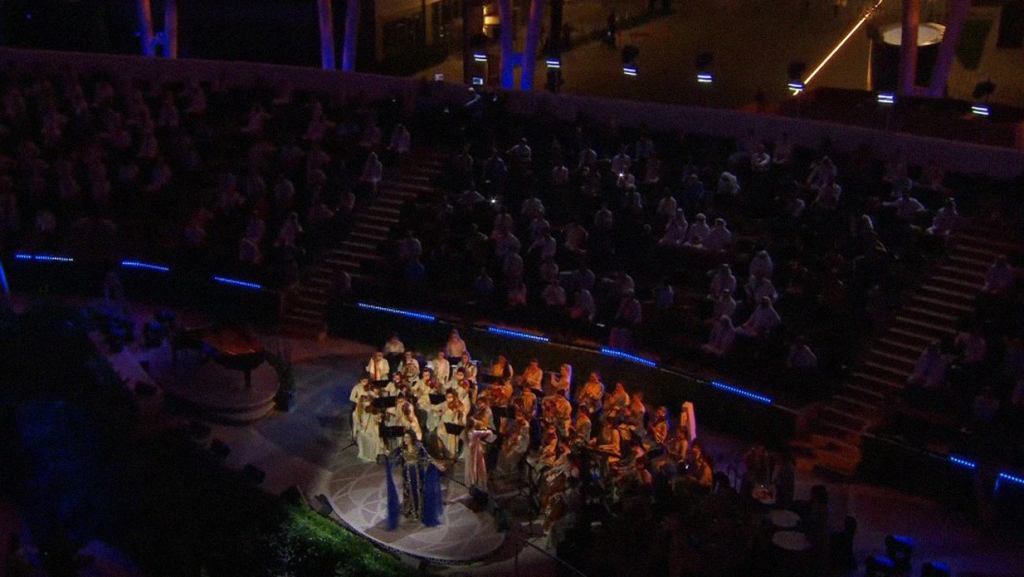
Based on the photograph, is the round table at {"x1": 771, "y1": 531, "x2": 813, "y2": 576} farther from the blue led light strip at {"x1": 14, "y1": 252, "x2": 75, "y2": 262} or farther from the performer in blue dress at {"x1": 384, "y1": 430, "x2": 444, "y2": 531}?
the blue led light strip at {"x1": 14, "y1": 252, "x2": 75, "y2": 262}

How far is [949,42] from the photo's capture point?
26.4 m

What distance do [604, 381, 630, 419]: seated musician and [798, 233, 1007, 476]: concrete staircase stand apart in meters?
2.98

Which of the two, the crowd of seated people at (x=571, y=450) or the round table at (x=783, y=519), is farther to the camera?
the crowd of seated people at (x=571, y=450)

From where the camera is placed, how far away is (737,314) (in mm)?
Answer: 21078

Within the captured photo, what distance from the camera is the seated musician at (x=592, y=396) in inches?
749

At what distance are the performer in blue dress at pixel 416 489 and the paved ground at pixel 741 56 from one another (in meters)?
20.0

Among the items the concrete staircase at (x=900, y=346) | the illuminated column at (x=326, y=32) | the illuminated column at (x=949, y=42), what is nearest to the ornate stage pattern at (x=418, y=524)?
the concrete staircase at (x=900, y=346)

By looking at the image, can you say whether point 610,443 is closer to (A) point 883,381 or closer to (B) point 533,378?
(B) point 533,378

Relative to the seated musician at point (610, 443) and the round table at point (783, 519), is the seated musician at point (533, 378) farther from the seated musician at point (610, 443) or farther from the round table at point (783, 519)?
the round table at point (783, 519)

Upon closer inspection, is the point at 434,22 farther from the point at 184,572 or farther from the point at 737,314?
the point at 184,572

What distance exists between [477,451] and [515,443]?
57 cm

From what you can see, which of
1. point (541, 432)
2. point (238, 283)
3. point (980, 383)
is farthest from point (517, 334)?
point (980, 383)

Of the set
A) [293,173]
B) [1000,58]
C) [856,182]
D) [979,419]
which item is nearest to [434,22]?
[293,173]

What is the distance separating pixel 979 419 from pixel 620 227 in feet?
24.9
